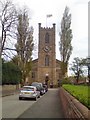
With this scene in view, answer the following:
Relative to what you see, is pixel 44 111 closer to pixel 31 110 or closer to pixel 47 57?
pixel 31 110

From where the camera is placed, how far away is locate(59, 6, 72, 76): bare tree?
306 ft

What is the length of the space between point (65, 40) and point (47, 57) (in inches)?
910

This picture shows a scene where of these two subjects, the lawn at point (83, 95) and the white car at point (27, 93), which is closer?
the lawn at point (83, 95)

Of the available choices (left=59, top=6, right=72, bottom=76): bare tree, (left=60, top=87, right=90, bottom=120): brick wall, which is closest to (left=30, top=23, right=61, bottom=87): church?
(left=59, top=6, right=72, bottom=76): bare tree

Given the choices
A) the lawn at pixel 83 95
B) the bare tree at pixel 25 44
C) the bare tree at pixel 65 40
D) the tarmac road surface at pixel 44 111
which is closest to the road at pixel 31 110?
the tarmac road surface at pixel 44 111

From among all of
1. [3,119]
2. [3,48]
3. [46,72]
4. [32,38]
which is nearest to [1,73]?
[3,48]

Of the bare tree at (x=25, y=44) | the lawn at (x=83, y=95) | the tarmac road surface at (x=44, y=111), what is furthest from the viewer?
the bare tree at (x=25, y=44)

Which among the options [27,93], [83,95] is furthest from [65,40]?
[83,95]

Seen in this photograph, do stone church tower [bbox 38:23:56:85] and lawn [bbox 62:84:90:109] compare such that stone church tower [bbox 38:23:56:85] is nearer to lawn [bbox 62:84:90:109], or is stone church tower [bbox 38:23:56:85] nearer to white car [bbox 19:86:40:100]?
white car [bbox 19:86:40:100]

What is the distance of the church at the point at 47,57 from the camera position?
11606 cm

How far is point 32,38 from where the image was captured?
65625 millimetres

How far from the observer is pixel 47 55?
117 metres

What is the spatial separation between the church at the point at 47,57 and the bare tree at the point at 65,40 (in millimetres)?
20106

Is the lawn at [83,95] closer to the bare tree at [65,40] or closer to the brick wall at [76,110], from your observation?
the brick wall at [76,110]
